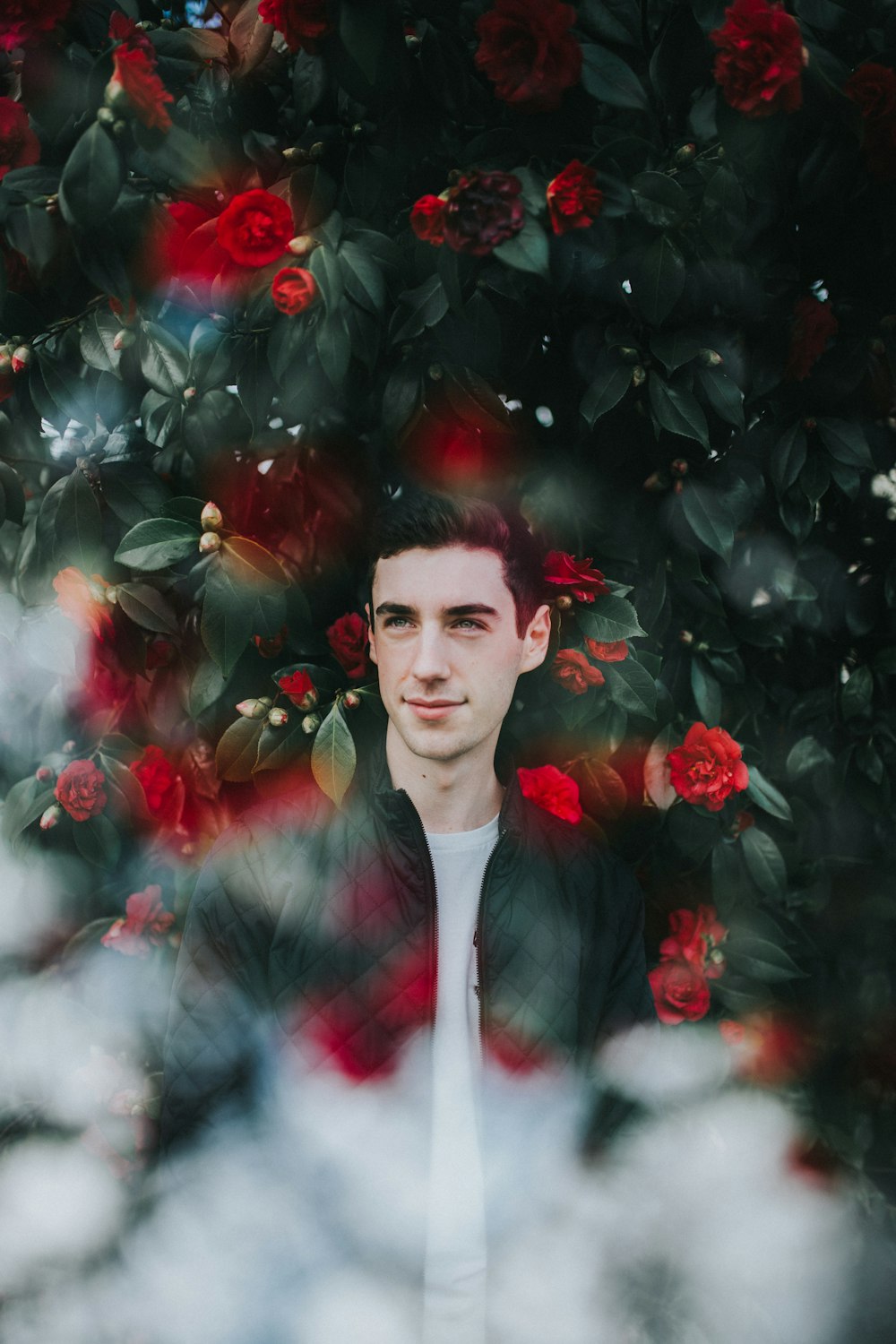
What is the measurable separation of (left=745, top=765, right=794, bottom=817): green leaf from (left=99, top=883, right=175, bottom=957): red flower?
0.68m

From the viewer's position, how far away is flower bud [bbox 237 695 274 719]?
0.95 m

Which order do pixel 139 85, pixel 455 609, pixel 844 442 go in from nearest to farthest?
1. pixel 139 85
2. pixel 455 609
3. pixel 844 442

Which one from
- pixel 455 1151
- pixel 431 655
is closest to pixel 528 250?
pixel 431 655

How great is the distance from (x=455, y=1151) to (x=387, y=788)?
375 mm

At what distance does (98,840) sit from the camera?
1013 millimetres

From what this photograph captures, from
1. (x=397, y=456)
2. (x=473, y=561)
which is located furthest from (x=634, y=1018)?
(x=397, y=456)

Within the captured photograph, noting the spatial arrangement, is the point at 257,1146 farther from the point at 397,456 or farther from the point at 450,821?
the point at 397,456

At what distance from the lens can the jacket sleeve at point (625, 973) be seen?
40.1 inches

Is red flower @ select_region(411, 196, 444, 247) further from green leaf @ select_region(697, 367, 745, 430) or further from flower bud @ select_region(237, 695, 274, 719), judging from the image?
flower bud @ select_region(237, 695, 274, 719)

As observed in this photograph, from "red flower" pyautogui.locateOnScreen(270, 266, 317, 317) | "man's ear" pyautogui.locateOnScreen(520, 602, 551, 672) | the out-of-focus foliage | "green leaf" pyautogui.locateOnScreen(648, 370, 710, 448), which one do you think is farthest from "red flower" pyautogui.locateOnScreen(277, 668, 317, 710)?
"green leaf" pyautogui.locateOnScreen(648, 370, 710, 448)

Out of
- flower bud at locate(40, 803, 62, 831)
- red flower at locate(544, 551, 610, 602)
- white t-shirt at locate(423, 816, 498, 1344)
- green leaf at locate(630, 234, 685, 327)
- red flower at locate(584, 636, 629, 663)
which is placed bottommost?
white t-shirt at locate(423, 816, 498, 1344)

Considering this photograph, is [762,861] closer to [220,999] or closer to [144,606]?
[220,999]

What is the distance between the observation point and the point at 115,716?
104 centimetres

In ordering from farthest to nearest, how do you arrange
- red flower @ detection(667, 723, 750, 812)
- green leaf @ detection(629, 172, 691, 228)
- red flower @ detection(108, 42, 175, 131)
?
red flower @ detection(667, 723, 750, 812)
green leaf @ detection(629, 172, 691, 228)
red flower @ detection(108, 42, 175, 131)
